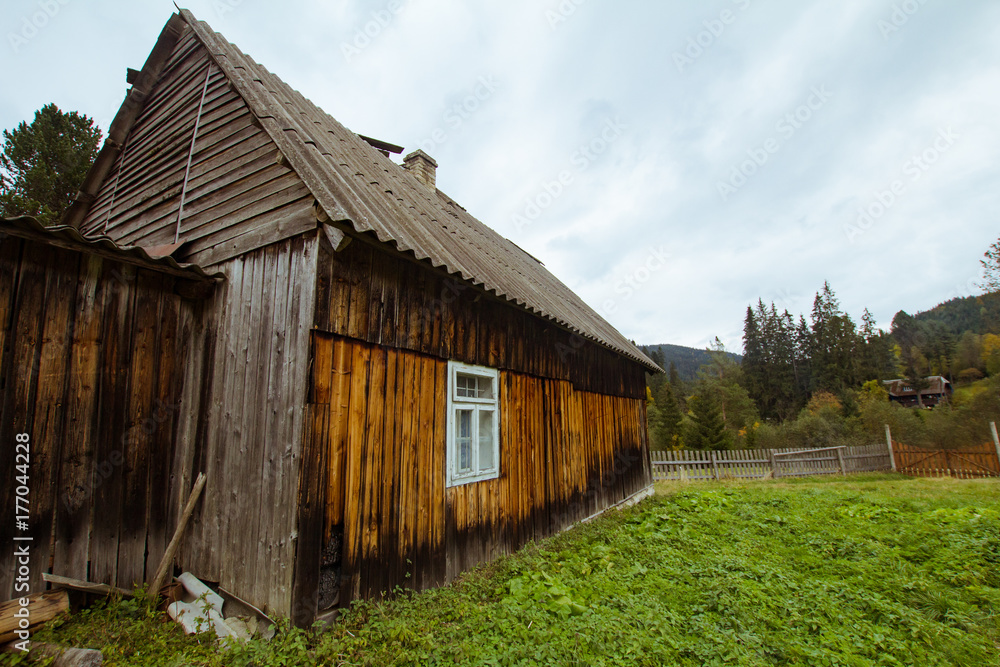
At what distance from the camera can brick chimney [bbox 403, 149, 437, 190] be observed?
1183cm

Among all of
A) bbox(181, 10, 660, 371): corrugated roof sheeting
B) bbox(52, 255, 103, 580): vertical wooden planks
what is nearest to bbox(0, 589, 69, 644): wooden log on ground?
bbox(52, 255, 103, 580): vertical wooden planks

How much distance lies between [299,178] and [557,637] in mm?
4792

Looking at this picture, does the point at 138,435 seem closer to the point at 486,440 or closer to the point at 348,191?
the point at 348,191

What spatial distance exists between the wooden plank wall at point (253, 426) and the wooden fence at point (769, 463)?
15.8 metres

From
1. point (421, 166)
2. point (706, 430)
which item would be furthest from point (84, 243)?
point (706, 430)

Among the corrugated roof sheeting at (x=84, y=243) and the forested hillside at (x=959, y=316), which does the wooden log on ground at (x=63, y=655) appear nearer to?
the corrugated roof sheeting at (x=84, y=243)

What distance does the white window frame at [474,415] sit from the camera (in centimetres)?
523

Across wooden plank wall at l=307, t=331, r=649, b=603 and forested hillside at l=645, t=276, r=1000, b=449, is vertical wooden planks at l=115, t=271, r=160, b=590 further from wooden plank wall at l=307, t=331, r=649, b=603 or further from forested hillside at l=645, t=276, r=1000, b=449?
forested hillside at l=645, t=276, r=1000, b=449

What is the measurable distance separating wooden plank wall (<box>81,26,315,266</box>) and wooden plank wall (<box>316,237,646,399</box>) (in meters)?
0.64

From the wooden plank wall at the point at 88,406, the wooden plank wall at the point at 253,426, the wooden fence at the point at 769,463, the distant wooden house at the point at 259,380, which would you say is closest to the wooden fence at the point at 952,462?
the wooden fence at the point at 769,463

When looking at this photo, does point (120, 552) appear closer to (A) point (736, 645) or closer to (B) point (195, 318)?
(B) point (195, 318)

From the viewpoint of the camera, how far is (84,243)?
3.64m

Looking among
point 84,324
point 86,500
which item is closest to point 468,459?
point 86,500

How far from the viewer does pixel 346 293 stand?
4.13 m
